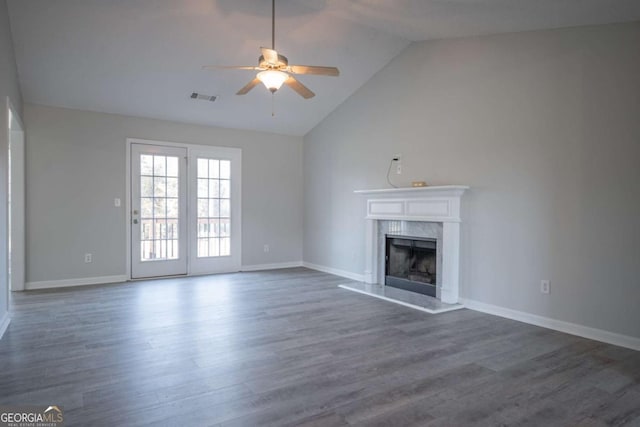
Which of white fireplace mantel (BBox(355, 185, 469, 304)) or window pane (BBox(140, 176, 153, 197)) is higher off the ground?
window pane (BBox(140, 176, 153, 197))

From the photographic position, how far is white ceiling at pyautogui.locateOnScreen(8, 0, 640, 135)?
146 inches

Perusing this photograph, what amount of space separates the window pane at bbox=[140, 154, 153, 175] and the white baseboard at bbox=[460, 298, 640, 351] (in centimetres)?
489

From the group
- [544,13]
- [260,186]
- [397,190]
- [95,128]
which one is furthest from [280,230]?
[544,13]

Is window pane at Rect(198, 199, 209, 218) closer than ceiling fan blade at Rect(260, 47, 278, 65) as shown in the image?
No

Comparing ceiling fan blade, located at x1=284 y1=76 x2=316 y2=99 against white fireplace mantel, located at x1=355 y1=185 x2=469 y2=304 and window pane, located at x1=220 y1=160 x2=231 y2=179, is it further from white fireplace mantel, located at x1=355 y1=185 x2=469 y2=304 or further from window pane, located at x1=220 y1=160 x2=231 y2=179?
window pane, located at x1=220 y1=160 x2=231 y2=179

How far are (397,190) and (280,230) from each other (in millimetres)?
2908

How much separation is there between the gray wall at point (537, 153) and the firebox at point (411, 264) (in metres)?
0.50

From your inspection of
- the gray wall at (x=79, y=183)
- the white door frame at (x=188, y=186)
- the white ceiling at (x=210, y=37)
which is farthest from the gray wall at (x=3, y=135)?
the white door frame at (x=188, y=186)

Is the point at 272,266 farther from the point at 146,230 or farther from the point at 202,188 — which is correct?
the point at 146,230

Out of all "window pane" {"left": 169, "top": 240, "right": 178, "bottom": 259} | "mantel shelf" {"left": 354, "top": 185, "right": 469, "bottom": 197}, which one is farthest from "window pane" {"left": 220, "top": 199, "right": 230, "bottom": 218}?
"mantel shelf" {"left": 354, "top": 185, "right": 469, "bottom": 197}

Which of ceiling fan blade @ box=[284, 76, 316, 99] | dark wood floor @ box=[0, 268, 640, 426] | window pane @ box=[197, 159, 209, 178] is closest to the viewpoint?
dark wood floor @ box=[0, 268, 640, 426]

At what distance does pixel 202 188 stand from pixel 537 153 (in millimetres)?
4924

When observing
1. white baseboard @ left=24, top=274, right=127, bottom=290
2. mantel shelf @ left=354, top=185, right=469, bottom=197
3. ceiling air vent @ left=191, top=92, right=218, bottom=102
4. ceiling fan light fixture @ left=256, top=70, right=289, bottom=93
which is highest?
ceiling air vent @ left=191, top=92, right=218, bottom=102

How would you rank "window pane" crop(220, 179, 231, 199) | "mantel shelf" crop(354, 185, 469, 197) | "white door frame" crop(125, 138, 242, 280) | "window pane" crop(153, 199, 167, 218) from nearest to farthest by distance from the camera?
"mantel shelf" crop(354, 185, 469, 197) < "white door frame" crop(125, 138, 242, 280) < "window pane" crop(153, 199, 167, 218) < "window pane" crop(220, 179, 231, 199)
